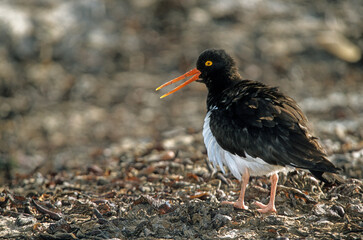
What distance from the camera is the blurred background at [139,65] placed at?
34.3 ft

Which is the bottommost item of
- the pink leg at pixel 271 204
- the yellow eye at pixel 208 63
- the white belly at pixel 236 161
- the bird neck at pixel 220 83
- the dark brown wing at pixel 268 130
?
the pink leg at pixel 271 204

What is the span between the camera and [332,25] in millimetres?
14125

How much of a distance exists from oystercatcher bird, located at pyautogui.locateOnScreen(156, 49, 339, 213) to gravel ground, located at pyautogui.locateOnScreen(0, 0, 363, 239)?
19.1 inches

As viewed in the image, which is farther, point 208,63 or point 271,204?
point 208,63

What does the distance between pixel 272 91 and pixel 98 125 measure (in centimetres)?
616

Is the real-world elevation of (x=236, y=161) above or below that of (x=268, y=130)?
below

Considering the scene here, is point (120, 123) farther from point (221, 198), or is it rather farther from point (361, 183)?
point (361, 183)

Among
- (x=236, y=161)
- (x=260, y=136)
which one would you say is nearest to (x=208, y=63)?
(x=236, y=161)

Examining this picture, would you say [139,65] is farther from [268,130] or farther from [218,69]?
[268,130]

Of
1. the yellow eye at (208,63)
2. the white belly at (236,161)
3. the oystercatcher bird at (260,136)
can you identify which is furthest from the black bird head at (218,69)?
the white belly at (236,161)

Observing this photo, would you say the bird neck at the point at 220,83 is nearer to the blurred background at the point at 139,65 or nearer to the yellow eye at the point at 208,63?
the yellow eye at the point at 208,63

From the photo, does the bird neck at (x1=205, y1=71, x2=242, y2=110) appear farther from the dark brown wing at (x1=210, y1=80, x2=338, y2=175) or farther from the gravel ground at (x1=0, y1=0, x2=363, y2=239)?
the gravel ground at (x1=0, y1=0, x2=363, y2=239)

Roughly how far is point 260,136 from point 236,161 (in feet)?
1.85

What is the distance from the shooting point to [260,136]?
16.9 ft
